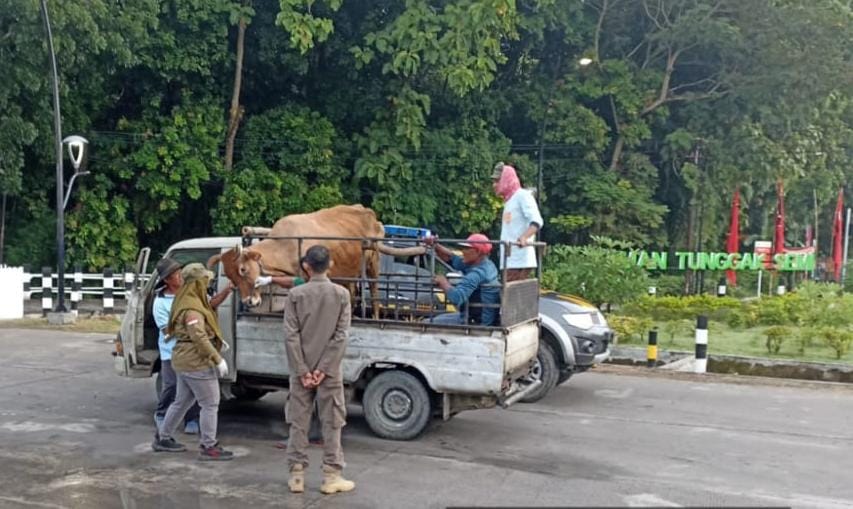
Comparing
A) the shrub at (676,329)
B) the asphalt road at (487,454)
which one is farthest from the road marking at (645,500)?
the shrub at (676,329)

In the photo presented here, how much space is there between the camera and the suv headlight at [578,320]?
378 inches

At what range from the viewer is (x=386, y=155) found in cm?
2634

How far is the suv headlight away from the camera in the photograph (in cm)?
961

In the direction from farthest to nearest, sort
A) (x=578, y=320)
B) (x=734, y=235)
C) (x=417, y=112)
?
(x=734, y=235) < (x=417, y=112) < (x=578, y=320)

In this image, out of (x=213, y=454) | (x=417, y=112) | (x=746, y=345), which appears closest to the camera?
(x=213, y=454)

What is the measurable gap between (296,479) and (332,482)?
263mm

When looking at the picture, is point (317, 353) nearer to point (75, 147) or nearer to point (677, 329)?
point (677, 329)

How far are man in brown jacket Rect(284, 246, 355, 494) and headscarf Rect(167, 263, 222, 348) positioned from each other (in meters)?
1.14

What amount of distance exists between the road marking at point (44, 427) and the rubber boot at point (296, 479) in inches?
114

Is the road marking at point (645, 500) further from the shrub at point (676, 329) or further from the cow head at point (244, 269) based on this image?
the shrub at point (676, 329)

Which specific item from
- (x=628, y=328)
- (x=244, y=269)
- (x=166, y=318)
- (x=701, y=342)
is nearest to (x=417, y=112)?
(x=628, y=328)

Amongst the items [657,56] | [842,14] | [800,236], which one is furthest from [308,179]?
[800,236]

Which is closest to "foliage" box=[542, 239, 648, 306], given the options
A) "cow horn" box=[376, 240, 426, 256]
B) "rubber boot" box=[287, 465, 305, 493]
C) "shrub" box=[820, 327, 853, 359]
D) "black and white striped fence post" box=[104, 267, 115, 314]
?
"shrub" box=[820, 327, 853, 359]

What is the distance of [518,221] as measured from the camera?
808 centimetres
